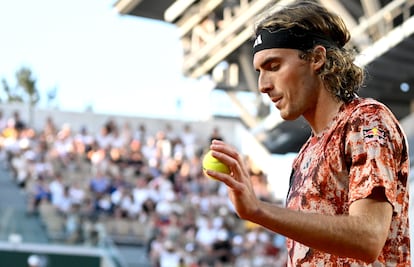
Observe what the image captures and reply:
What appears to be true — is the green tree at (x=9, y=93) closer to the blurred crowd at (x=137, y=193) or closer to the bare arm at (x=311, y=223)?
the blurred crowd at (x=137, y=193)

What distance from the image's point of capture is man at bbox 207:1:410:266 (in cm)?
292

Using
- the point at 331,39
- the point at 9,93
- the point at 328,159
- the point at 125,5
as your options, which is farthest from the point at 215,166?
the point at 9,93

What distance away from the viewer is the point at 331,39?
333 cm

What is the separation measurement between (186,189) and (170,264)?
3.85 metres

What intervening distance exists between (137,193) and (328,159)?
677 inches

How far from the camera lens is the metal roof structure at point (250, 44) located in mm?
17344

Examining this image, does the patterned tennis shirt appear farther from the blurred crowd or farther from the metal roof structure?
the blurred crowd

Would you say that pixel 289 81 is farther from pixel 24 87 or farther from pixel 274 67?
pixel 24 87

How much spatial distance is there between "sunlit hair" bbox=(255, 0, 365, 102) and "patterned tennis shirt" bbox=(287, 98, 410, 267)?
0.26 feet

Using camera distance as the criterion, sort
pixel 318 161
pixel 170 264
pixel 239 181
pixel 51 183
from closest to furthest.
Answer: pixel 239 181 < pixel 318 161 < pixel 170 264 < pixel 51 183

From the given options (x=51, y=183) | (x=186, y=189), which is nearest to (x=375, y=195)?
(x=51, y=183)

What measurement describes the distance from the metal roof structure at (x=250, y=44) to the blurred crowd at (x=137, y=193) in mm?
1783

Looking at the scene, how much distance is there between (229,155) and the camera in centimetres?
294

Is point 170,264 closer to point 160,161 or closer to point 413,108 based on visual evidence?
point 160,161
